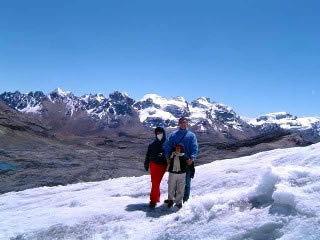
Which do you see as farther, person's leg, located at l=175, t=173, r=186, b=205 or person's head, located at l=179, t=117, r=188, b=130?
person's head, located at l=179, t=117, r=188, b=130

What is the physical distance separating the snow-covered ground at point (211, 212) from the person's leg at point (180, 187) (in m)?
0.31

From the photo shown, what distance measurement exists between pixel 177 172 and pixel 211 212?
2.32m

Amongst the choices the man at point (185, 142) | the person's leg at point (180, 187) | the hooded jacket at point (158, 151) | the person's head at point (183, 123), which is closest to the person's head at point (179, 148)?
the man at point (185, 142)

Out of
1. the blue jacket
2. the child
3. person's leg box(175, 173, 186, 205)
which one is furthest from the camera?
the blue jacket

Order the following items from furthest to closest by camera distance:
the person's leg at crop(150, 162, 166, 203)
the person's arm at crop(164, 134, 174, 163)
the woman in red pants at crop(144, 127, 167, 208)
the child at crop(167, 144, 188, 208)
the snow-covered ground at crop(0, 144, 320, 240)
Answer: the woman in red pants at crop(144, 127, 167, 208) < the person's leg at crop(150, 162, 166, 203) < the person's arm at crop(164, 134, 174, 163) < the child at crop(167, 144, 188, 208) < the snow-covered ground at crop(0, 144, 320, 240)

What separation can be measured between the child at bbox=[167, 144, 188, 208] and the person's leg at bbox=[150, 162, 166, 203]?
0.69 meters

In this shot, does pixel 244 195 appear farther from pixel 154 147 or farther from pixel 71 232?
pixel 71 232

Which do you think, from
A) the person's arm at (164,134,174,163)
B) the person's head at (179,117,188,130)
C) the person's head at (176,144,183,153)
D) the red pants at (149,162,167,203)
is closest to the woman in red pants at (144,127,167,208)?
the red pants at (149,162,167,203)

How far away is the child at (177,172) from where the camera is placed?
12484 mm

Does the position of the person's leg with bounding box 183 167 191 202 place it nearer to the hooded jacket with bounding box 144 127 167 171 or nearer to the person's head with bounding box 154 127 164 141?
the hooded jacket with bounding box 144 127 167 171

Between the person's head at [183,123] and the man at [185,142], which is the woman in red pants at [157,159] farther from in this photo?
the person's head at [183,123]

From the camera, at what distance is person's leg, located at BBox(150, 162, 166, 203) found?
13133mm

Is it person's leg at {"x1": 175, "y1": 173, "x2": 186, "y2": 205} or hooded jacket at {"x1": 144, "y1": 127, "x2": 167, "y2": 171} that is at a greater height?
hooded jacket at {"x1": 144, "y1": 127, "x2": 167, "y2": 171}

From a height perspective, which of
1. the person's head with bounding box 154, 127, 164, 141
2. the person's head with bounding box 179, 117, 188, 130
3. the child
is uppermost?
the person's head with bounding box 179, 117, 188, 130
